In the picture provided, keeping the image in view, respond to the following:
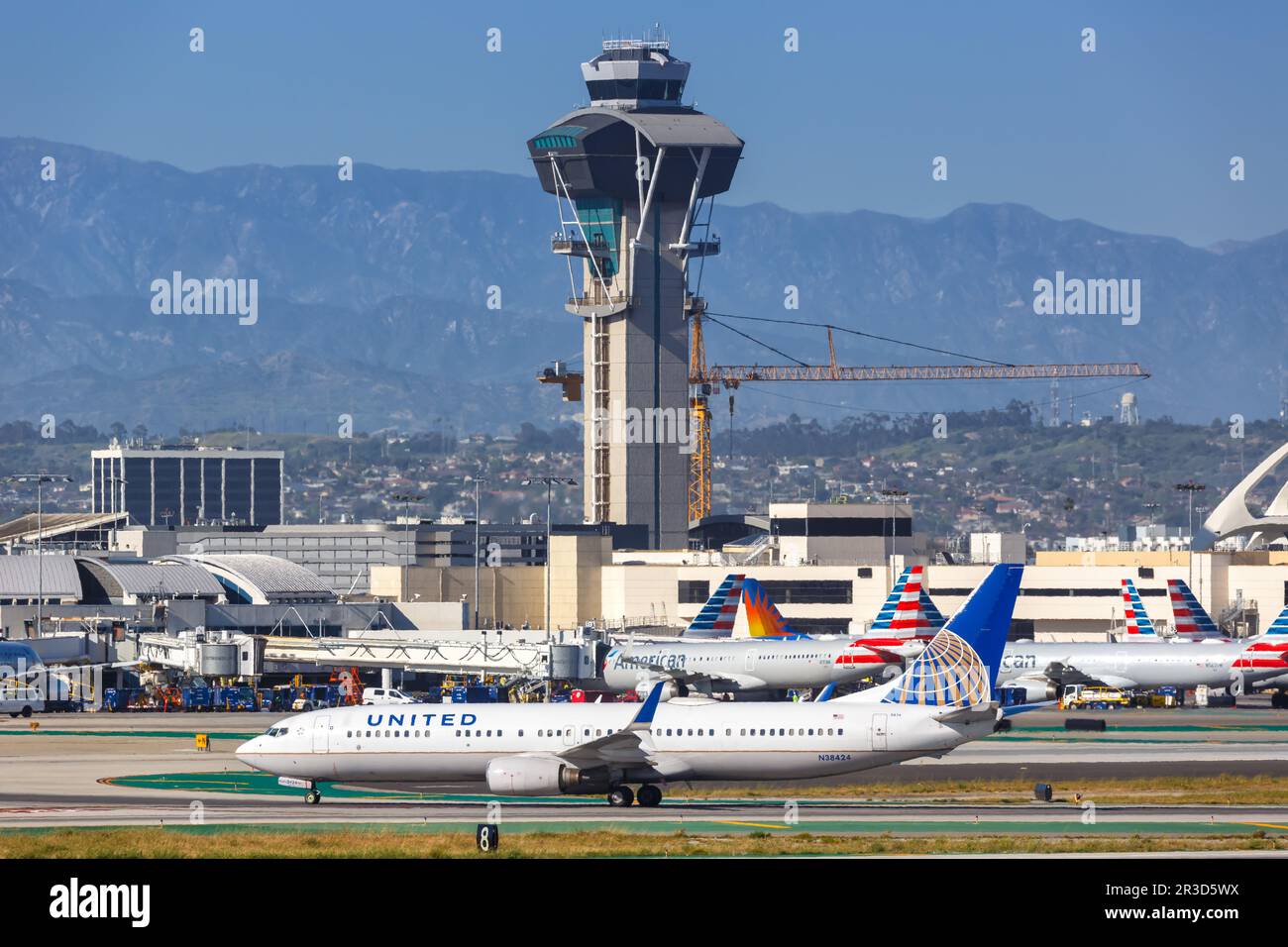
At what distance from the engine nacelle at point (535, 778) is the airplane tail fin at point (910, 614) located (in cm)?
5961

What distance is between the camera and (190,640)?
147375mm

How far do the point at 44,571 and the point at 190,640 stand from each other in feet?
177

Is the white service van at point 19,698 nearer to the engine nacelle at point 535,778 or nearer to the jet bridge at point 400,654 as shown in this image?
the jet bridge at point 400,654

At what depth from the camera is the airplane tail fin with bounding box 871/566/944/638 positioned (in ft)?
394

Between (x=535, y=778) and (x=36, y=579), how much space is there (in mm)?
142610

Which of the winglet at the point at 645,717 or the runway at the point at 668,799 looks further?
the winglet at the point at 645,717

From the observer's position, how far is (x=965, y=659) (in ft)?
212

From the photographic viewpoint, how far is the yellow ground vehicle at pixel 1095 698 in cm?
12738

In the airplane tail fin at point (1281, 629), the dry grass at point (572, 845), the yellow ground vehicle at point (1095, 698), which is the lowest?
the yellow ground vehicle at point (1095, 698)

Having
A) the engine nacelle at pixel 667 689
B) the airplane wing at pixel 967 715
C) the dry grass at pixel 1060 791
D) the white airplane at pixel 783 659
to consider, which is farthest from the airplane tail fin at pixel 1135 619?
the airplane wing at pixel 967 715

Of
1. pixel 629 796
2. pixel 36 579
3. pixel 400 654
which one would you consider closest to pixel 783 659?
pixel 400 654

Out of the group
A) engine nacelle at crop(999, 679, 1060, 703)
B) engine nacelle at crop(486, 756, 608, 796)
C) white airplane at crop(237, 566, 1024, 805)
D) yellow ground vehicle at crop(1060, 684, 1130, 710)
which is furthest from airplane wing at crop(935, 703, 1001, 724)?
yellow ground vehicle at crop(1060, 684, 1130, 710)
